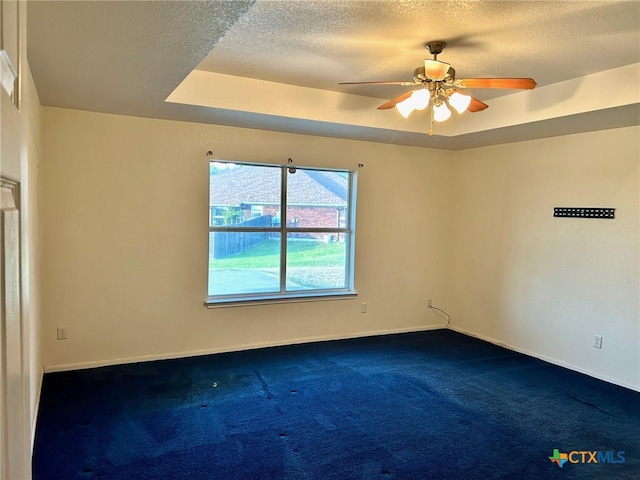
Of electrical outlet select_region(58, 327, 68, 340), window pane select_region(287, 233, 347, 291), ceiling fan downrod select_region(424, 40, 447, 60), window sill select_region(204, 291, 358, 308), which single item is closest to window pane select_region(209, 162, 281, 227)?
window pane select_region(287, 233, 347, 291)

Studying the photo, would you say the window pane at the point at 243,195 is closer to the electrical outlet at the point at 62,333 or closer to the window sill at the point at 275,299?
the window sill at the point at 275,299

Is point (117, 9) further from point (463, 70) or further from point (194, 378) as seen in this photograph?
point (194, 378)

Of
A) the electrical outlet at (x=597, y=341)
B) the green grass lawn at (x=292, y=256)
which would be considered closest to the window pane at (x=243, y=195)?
the green grass lawn at (x=292, y=256)

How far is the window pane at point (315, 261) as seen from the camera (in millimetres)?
4840

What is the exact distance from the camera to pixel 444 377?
3945 mm

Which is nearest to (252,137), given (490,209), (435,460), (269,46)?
(269,46)

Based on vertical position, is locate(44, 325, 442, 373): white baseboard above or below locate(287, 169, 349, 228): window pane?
below

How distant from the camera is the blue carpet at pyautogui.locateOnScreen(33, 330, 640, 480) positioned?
8.29ft

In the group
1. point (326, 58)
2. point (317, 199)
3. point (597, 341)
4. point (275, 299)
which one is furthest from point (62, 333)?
point (597, 341)

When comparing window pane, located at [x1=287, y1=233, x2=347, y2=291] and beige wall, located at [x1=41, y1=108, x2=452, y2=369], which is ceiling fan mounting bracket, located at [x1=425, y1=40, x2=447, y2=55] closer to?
beige wall, located at [x1=41, y1=108, x2=452, y2=369]

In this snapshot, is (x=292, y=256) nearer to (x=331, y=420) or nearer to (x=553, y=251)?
(x=331, y=420)

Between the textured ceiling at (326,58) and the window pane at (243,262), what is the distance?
1.17m

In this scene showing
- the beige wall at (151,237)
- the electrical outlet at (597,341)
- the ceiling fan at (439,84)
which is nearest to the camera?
the ceiling fan at (439,84)

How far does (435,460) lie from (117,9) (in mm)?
2879
